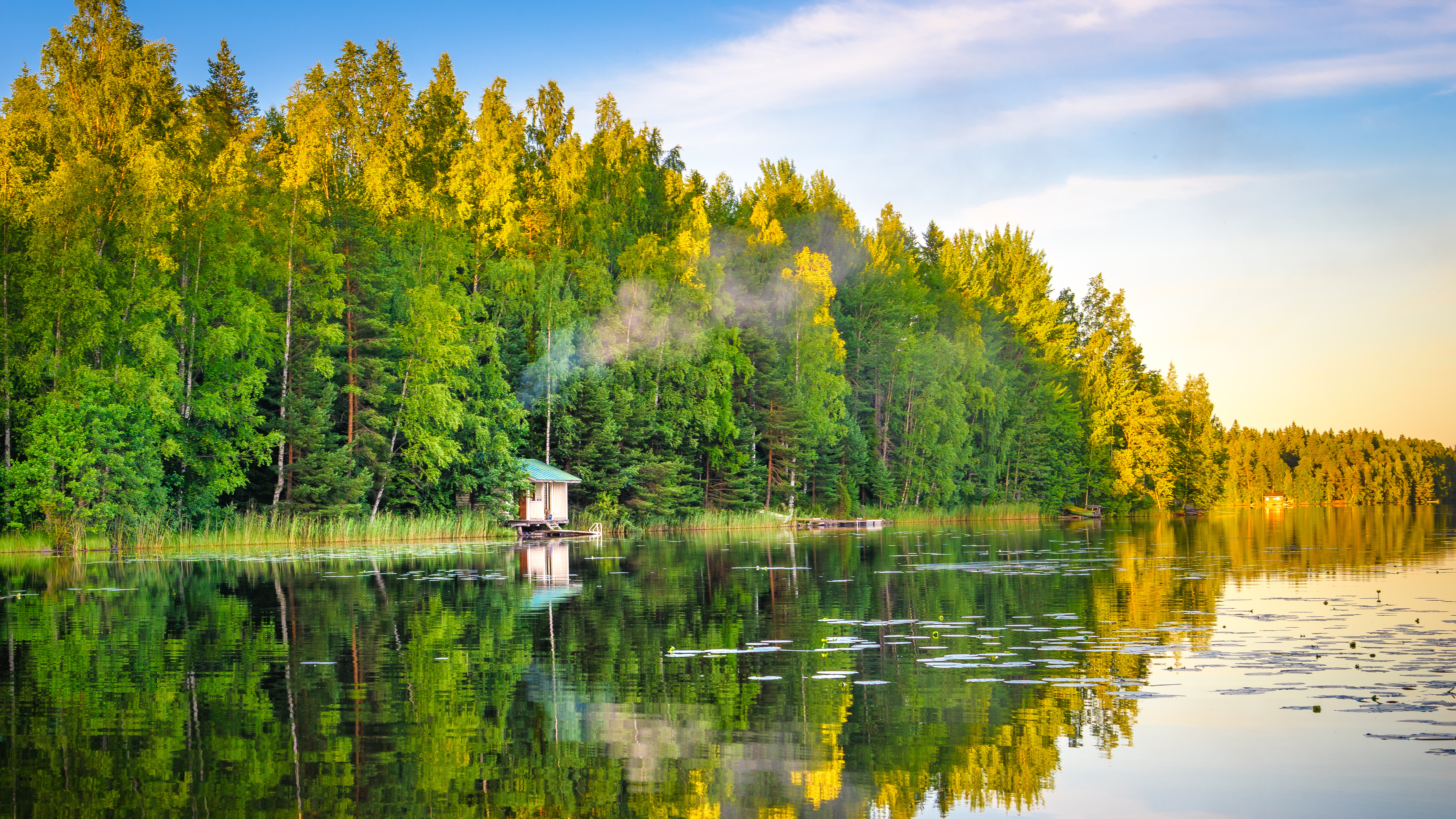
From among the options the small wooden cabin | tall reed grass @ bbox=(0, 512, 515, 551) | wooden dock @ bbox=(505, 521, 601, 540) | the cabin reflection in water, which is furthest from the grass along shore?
the cabin reflection in water

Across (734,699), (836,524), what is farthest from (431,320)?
(734,699)

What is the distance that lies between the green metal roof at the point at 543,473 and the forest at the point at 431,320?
1353mm

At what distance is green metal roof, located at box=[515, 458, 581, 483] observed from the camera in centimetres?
6188

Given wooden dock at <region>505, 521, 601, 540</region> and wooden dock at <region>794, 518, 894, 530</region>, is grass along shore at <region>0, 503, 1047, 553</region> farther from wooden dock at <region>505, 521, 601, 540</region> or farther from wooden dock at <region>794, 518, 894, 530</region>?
wooden dock at <region>794, 518, 894, 530</region>

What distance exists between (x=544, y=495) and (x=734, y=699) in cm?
5106

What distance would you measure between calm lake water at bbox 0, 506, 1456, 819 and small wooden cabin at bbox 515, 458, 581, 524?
3224 centimetres

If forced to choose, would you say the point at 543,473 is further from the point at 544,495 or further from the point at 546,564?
the point at 546,564

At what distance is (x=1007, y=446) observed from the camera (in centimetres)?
10275

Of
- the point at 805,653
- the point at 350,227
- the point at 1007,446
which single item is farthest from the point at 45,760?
the point at 1007,446

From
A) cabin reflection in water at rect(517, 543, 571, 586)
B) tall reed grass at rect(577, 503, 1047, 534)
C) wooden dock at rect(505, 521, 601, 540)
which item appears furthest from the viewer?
tall reed grass at rect(577, 503, 1047, 534)

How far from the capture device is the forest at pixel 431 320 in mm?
46812

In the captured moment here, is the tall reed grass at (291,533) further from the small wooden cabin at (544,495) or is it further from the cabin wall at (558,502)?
the cabin wall at (558,502)

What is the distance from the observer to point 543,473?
62.6 m

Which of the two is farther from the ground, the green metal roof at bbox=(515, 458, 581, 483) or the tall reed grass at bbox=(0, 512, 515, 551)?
the green metal roof at bbox=(515, 458, 581, 483)
